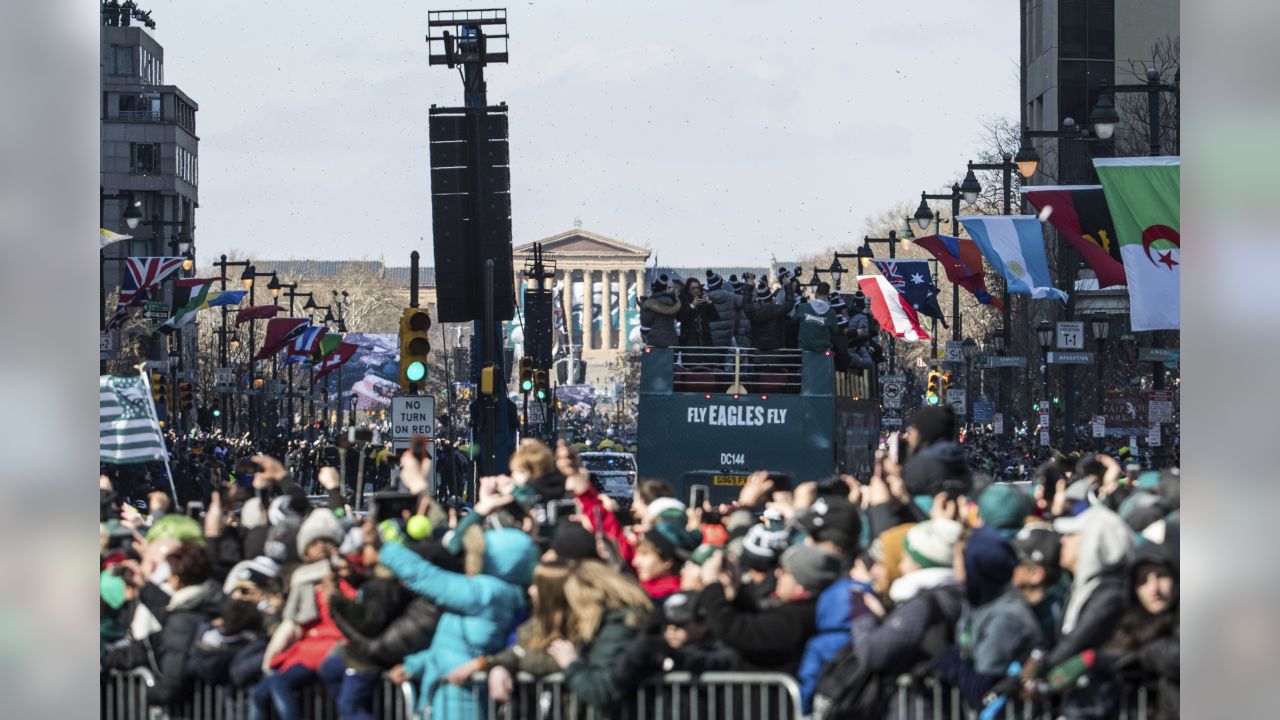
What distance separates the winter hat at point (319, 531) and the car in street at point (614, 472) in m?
24.9

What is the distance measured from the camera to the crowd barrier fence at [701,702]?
1012cm

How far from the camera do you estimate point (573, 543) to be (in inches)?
406

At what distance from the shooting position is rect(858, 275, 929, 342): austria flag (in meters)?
46.4

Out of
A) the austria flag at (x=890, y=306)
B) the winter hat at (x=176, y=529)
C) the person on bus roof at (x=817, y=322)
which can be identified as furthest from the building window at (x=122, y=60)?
the winter hat at (x=176, y=529)

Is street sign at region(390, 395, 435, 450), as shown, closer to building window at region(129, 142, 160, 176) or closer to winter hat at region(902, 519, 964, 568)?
winter hat at region(902, 519, 964, 568)

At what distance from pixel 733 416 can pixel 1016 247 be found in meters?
11.8

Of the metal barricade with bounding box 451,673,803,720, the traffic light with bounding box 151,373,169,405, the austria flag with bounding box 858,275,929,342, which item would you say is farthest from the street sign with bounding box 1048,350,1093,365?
the metal barricade with bounding box 451,673,803,720

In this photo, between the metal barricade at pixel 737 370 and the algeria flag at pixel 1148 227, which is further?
the metal barricade at pixel 737 370

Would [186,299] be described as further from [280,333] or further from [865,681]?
[865,681]

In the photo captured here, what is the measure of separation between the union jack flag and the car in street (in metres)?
8.50

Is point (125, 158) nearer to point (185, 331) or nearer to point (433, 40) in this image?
point (185, 331)

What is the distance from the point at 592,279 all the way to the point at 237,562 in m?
130

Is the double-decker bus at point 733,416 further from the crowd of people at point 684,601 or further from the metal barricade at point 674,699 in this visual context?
the metal barricade at point 674,699
